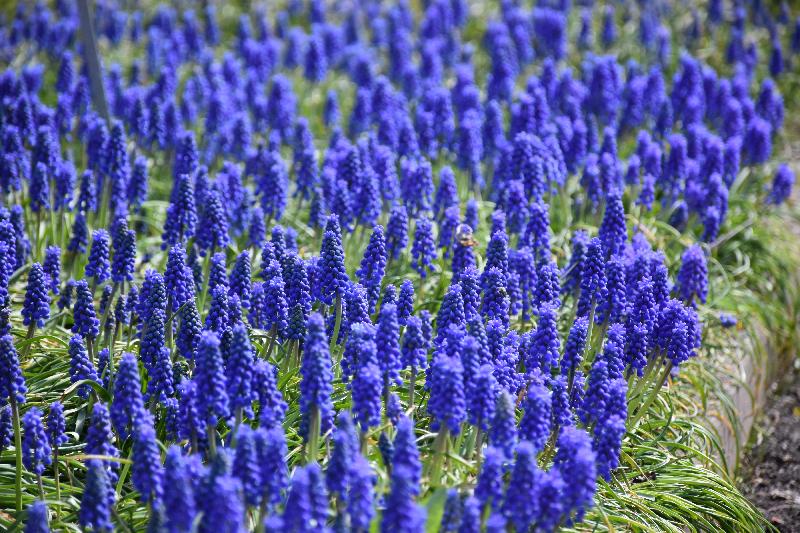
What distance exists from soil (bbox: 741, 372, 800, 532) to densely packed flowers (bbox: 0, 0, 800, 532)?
137cm

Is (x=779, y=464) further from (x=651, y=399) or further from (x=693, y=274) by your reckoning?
(x=651, y=399)

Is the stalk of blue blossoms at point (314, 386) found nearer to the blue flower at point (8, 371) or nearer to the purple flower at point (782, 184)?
the blue flower at point (8, 371)

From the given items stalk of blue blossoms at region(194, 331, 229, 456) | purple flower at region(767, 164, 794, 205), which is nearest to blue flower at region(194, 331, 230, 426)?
stalk of blue blossoms at region(194, 331, 229, 456)

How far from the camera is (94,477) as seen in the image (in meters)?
4.46

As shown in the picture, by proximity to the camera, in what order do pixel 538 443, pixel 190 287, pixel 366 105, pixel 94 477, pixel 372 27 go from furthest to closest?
pixel 372 27 < pixel 366 105 < pixel 190 287 < pixel 538 443 < pixel 94 477

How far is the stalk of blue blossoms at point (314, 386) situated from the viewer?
4973 mm

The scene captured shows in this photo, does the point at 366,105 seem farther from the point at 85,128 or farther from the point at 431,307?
the point at 431,307

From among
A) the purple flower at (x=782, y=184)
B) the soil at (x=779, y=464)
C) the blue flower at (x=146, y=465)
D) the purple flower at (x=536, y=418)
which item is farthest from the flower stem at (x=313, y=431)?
the purple flower at (x=782, y=184)

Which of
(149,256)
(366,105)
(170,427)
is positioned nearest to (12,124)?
(149,256)

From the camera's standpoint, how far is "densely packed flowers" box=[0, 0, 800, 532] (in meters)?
4.78

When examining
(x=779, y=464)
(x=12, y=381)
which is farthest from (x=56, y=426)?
(x=779, y=464)

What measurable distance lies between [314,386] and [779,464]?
487 cm

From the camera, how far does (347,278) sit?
6.32 m

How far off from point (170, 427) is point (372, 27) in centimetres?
1061
